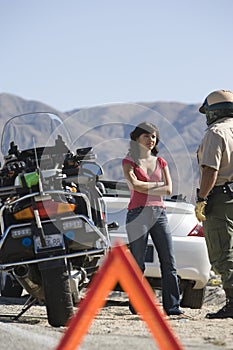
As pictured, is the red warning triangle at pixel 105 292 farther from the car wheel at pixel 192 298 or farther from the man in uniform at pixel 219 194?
the car wheel at pixel 192 298

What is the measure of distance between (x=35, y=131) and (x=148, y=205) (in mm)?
1353

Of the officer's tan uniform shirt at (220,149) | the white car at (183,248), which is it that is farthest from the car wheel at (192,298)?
the officer's tan uniform shirt at (220,149)

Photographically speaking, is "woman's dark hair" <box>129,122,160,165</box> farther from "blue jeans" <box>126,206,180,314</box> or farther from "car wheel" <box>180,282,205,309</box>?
"car wheel" <box>180,282,205,309</box>

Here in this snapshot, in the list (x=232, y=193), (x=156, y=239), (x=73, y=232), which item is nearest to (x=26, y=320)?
(x=73, y=232)

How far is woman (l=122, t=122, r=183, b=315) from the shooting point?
8.80m

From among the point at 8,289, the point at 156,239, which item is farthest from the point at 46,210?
the point at 8,289

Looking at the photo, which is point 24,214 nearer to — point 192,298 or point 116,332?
point 116,332

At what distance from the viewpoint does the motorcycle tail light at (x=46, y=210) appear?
789 cm

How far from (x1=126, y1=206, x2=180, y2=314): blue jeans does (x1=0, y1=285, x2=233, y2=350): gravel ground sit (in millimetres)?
355

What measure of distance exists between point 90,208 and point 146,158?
3.84 ft

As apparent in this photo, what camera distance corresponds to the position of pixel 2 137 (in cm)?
890

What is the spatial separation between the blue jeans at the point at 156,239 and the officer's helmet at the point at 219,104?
114cm

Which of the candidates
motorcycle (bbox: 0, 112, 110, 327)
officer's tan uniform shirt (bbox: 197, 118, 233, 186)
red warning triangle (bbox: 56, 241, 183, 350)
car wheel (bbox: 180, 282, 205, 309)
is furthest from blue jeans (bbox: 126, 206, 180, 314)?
red warning triangle (bbox: 56, 241, 183, 350)

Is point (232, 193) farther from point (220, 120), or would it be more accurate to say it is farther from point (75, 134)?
point (75, 134)
